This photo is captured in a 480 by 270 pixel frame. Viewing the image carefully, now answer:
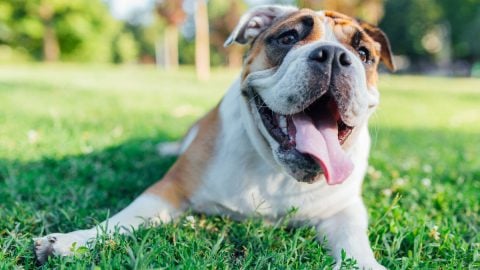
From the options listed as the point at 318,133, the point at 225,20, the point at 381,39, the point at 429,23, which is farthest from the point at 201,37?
the point at 429,23

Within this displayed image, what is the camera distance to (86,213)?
2.79 metres

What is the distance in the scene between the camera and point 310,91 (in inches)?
95.4

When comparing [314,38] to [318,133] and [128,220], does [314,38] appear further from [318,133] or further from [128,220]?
[128,220]

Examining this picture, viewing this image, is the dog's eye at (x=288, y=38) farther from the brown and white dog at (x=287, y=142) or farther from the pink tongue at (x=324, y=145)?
the pink tongue at (x=324, y=145)

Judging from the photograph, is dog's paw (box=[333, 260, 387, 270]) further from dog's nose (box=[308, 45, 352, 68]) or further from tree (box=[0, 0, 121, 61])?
tree (box=[0, 0, 121, 61])

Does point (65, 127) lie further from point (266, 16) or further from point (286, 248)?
point (286, 248)

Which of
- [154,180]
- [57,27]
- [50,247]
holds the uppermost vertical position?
[50,247]

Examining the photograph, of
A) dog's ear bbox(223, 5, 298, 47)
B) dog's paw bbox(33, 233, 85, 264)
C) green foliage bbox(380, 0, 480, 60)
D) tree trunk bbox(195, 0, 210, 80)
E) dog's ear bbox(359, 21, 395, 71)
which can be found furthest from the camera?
green foliage bbox(380, 0, 480, 60)

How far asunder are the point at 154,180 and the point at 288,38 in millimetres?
1663

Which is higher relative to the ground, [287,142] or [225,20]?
[287,142]

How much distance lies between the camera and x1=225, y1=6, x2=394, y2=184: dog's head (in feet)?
7.97

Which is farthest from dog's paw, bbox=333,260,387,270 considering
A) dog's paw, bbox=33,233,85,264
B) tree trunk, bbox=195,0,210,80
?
tree trunk, bbox=195,0,210,80

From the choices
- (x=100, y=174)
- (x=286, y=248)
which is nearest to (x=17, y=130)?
(x=100, y=174)

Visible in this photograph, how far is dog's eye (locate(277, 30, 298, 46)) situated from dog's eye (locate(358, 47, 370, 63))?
17.3 inches
